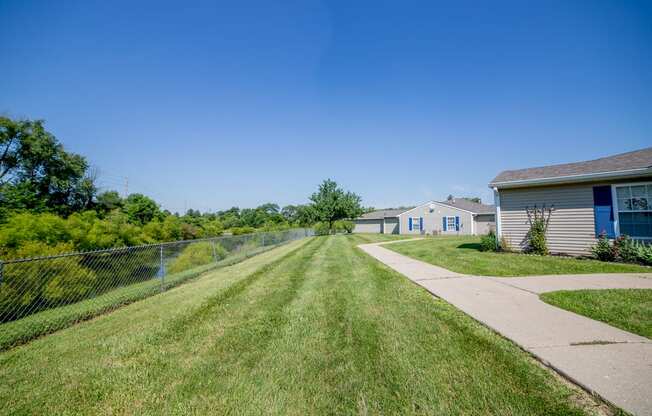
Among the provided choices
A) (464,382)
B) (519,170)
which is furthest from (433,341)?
(519,170)

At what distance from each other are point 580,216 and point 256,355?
11300 millimetres

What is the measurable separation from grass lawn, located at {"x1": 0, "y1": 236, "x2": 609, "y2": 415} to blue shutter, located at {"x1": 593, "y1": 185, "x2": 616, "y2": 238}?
27.0 feet

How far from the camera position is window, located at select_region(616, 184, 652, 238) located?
306 inches

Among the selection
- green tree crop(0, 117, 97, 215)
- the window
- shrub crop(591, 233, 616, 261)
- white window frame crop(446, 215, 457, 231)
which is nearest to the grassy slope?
shrub crop(591, 233, 616, 261)

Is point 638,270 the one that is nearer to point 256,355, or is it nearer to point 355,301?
point 355,301

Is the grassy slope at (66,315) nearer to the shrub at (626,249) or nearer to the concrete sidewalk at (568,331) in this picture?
the concrete sidewalk at (568,331)

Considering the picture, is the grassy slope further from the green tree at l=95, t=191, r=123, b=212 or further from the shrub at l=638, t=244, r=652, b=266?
the green tree at l=95, t=191, r=123, b=212

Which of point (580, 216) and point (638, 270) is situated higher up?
point (580, 216)

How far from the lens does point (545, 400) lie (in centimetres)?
202

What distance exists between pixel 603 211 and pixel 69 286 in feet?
52.0

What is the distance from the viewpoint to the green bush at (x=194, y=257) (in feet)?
36.5

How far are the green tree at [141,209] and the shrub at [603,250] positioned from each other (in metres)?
34.8

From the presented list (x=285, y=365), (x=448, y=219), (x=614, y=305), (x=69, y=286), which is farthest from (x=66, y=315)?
(x=448, y=219)

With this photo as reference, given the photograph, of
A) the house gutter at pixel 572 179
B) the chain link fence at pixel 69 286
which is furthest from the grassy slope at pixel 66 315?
the house gutter at pixel 572 179
